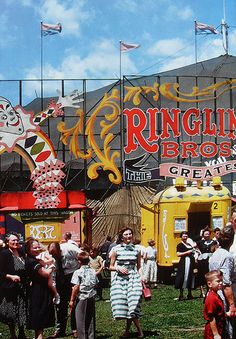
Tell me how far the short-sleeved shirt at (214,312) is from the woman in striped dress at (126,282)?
314cm

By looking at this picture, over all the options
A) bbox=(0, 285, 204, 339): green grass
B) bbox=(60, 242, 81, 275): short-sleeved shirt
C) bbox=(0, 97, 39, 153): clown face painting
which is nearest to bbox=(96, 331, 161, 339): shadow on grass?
bbox=(0, 285, 204, 339): green grass

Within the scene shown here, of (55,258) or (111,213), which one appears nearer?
(55,258)

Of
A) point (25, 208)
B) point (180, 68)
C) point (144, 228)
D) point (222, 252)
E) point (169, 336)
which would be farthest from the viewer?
point (180, 68)

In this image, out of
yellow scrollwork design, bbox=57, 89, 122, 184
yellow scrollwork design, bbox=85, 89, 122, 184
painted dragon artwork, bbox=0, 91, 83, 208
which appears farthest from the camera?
yellow scrollwork design, bbox=57, 89, 122, 184

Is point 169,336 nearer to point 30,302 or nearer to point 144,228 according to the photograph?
point 30,302

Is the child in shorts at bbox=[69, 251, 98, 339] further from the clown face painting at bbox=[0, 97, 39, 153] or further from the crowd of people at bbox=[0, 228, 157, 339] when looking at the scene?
the clown face painting at bbox=[0, 97, 39, 153]

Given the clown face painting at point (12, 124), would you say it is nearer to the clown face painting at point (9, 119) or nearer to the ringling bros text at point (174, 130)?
the clown face painting at point (9, 119)

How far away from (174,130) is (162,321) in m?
24.4

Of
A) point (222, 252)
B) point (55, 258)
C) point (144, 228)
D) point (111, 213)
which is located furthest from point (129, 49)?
point (222, 252)

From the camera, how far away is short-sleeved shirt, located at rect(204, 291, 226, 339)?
815cm

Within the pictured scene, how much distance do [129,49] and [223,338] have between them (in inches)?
1379

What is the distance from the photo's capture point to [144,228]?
83.8ft

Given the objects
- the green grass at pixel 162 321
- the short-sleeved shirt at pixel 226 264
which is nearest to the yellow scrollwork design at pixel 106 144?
the green grass at pixel 162 321

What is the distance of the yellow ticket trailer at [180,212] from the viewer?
23.3 meters
